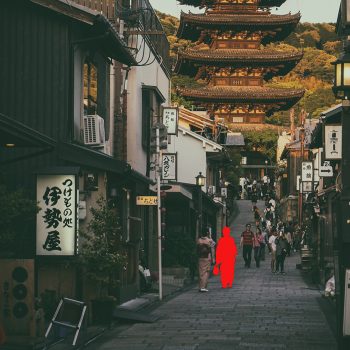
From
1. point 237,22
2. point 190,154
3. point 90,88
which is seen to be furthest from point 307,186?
point 237,22

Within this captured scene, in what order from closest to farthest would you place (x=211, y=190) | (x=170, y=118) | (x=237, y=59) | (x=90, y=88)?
(x=90, y=88) → (x=170, y=118) → (x=211, y=190) → (x=237, y=59)

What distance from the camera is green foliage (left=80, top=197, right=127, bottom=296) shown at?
17578 mm

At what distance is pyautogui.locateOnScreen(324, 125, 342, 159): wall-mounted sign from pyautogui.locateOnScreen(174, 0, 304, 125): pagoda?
181 ft

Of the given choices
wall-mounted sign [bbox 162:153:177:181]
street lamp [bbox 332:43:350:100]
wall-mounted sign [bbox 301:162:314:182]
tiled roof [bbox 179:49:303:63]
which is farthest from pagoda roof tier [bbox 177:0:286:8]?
street lamp [bbox 332:43:350:100]

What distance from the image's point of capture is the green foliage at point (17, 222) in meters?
15.0

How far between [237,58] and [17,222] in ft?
219

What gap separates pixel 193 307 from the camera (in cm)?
2247

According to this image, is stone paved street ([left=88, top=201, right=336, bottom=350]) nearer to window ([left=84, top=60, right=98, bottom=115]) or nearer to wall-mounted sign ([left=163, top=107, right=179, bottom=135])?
window ([left=84, top=60, right=98, bottom=115])

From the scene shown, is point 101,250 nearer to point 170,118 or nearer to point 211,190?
point 170,118

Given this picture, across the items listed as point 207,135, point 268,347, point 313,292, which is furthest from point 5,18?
point 207,135

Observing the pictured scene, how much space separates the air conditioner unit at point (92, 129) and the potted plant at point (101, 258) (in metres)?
1.36

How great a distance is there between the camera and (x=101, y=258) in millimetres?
17578

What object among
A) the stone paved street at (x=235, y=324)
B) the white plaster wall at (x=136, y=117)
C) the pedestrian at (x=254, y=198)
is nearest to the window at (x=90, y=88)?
the stone paved street at (x=235, y=324)

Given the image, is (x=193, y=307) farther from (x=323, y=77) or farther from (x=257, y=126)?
(x=323, y=77)
